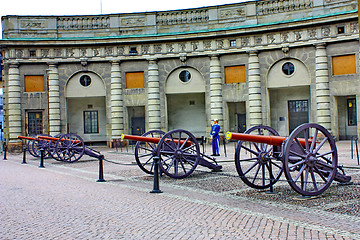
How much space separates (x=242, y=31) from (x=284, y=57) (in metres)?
3.20

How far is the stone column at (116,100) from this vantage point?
30.4m

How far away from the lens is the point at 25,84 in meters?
30.5

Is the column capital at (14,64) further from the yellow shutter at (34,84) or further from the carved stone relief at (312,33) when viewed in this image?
the carved stone relief at (312,33)

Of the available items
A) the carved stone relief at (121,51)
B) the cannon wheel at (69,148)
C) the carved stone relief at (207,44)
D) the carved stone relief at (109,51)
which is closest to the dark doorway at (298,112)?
the carved stone relief at (207,44)

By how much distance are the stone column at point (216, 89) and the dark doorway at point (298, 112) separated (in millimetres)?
4628

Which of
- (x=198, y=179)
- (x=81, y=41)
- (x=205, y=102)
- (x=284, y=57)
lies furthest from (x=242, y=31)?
(x=198, y=179)

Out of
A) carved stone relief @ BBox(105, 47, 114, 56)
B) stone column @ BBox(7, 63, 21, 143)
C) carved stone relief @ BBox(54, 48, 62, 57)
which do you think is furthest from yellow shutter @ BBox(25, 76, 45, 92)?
carved stone relief @ BBox(105, 47, 114, 56)

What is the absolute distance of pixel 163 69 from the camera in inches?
1191

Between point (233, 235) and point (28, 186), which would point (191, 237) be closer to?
point (233, 235)

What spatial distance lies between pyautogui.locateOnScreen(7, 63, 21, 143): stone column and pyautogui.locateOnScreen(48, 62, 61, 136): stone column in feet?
7.21

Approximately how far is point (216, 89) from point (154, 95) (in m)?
4.37

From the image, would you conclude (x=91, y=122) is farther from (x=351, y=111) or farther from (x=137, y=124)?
(x=351, y=111)

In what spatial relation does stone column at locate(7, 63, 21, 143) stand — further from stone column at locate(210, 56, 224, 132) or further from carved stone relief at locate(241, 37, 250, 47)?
carved stone relief at locate(241, 37, 250, 47)

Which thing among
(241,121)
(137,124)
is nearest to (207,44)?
(241,121)
